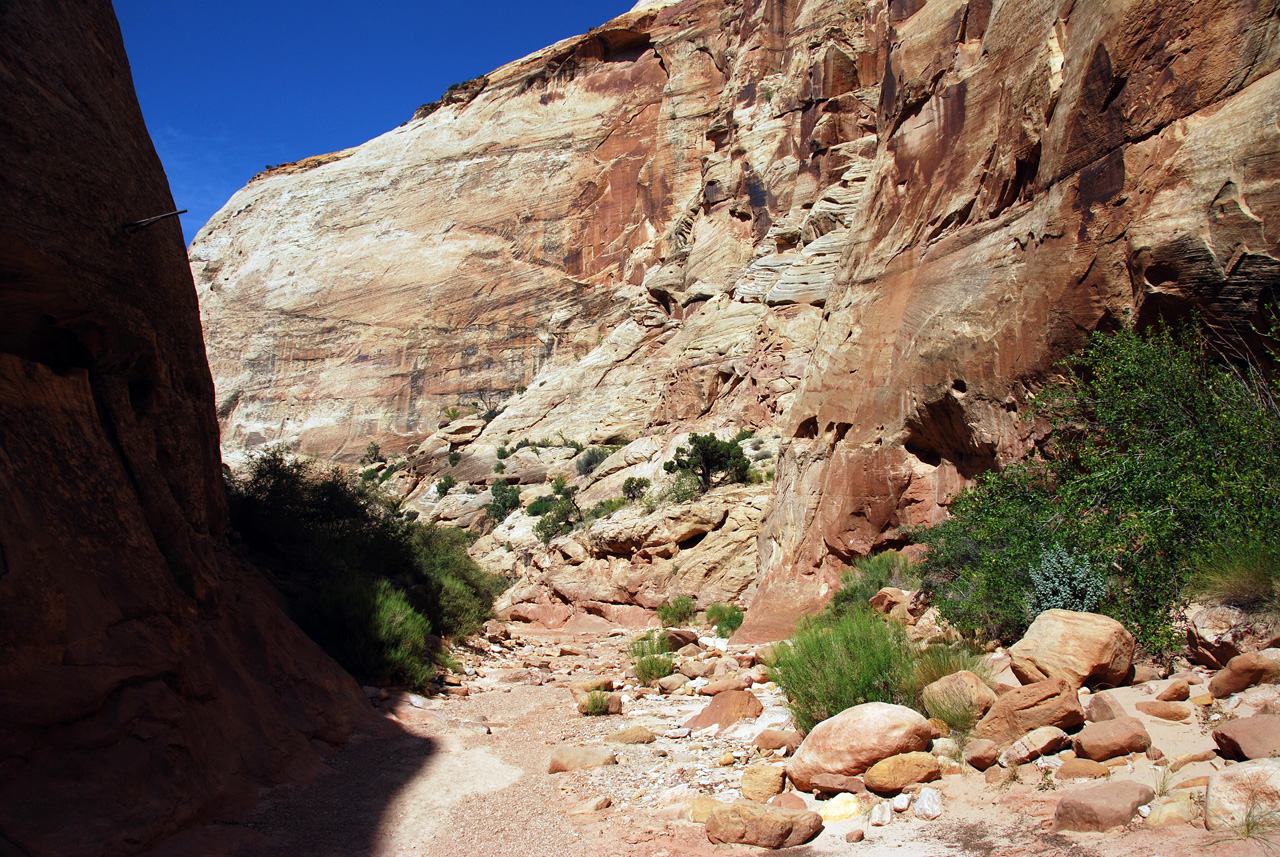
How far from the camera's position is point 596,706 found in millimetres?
7863

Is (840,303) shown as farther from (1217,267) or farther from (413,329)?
(413,329)

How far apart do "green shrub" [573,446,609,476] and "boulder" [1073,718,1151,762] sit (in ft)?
83.9

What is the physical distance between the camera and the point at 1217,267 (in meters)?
6.19

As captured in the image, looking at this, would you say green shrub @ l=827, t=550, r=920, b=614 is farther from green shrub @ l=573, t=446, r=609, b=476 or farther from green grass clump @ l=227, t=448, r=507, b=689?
green shrub @ l=573, t=446, r=609, b=476

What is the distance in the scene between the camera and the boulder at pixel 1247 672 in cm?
386

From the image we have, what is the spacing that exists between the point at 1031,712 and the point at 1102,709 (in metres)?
0.37

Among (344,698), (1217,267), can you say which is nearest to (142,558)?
(344,698)

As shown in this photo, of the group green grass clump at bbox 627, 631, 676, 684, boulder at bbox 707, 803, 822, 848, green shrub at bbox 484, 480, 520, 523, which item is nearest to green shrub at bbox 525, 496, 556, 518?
green shrub at bbox 484, 480, 520, 523

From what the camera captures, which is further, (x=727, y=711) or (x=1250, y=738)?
(x=727, y=711)

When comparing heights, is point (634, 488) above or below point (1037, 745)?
above

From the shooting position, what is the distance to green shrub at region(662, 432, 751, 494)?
18.4m

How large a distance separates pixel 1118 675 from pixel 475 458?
32.8 metres

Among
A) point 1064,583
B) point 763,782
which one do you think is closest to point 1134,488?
point 1064,583

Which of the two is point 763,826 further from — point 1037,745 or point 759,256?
point 759,256
